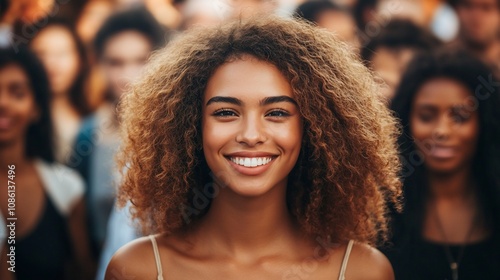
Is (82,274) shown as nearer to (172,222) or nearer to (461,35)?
(172,222)

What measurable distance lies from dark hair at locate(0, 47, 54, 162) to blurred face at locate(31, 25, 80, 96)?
999mm

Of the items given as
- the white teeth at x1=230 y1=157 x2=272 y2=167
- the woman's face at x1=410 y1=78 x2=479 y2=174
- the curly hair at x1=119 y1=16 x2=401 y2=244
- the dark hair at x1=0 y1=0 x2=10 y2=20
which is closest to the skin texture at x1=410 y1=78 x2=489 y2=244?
the woman's face at x1=410 y1=78 x2=479 y2=174

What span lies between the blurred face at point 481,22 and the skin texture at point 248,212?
373 centimetres

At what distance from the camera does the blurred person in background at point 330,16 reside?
21.4ft

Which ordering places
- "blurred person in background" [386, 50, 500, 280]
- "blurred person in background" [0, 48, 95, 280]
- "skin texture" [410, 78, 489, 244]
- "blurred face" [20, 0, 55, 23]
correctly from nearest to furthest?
1. "blurred person in background" [386, 50, 500, 280]
2. "skin texture" [410, 78, 489, 244]
3. "blurred person in background" [0, 48, 95, 280]
4. "blurred face" [20, 0, 55, 23]

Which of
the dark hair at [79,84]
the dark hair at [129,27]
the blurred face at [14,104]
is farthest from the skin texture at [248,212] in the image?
the dark hair at [79,84]

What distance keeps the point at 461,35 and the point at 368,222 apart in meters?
3.60

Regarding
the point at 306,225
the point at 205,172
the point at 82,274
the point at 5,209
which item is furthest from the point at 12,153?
the point at 306,225

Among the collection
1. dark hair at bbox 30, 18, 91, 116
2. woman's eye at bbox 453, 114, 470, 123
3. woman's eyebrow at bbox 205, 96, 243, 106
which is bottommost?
woman's eyebrow at bbox 205, 96, 243, 106

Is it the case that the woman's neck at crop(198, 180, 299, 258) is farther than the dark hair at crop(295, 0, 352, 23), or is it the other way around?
the dark hair at crop(295, 0, 352, 23)

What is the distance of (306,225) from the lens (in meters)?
3.69

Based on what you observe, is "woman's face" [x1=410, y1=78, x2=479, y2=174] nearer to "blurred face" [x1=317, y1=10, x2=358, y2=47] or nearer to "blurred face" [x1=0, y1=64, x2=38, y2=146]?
"blurred face" [x1=317, y1=10, x2=358, y2=47]

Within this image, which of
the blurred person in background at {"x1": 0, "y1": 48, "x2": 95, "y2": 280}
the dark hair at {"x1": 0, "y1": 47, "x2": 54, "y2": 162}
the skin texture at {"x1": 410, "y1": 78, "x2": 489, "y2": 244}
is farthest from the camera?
the dark hair at {"x1": 0, "y1": 47, "x2": 54, "y2": 162}

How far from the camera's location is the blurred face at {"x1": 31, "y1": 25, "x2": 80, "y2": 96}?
21.7ft
